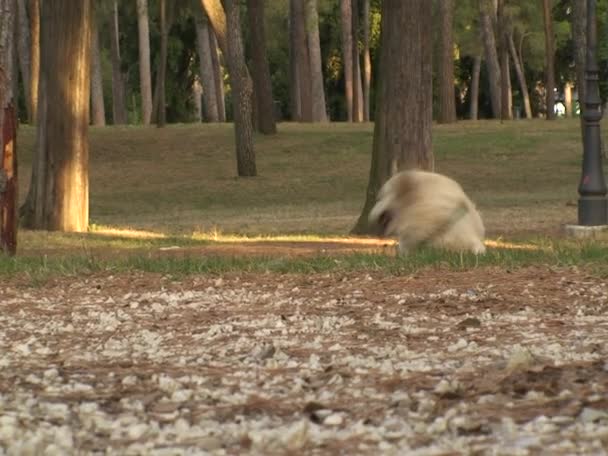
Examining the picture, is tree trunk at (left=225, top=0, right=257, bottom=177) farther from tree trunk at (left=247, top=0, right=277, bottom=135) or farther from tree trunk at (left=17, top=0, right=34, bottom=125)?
tree trunk at (left=17, top=0, right=34, bottom=125)

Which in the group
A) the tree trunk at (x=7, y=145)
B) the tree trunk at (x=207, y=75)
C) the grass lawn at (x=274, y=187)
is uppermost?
the tree trunk at (x=207, y=75)

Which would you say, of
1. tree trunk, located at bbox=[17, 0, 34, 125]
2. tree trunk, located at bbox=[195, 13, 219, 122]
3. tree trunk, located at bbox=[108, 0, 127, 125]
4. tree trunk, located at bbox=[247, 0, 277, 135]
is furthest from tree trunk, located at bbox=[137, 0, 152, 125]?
tree trunk, located at bbox=[247, 0, 277, 135]

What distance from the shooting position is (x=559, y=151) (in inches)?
1517

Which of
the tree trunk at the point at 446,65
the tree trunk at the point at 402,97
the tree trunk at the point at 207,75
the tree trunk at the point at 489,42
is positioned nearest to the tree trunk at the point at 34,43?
the tree trunk at the point at 207,75

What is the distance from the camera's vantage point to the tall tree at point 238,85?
33.8 metres

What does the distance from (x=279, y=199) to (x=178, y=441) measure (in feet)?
85.6

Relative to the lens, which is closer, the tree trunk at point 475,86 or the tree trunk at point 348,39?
the tree trunk at point 348,39

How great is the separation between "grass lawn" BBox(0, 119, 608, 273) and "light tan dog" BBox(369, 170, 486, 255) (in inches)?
15.4

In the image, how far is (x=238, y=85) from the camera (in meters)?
34.0

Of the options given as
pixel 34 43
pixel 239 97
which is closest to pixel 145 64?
pixel 34 43

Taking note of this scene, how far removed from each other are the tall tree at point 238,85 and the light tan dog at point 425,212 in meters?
21.5

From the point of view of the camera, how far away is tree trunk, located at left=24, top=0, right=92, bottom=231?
20719 mm

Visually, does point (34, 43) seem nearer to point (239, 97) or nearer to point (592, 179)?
point (239, 97)

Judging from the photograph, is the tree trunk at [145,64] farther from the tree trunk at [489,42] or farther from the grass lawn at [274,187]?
the grass lawn at [274,187]
